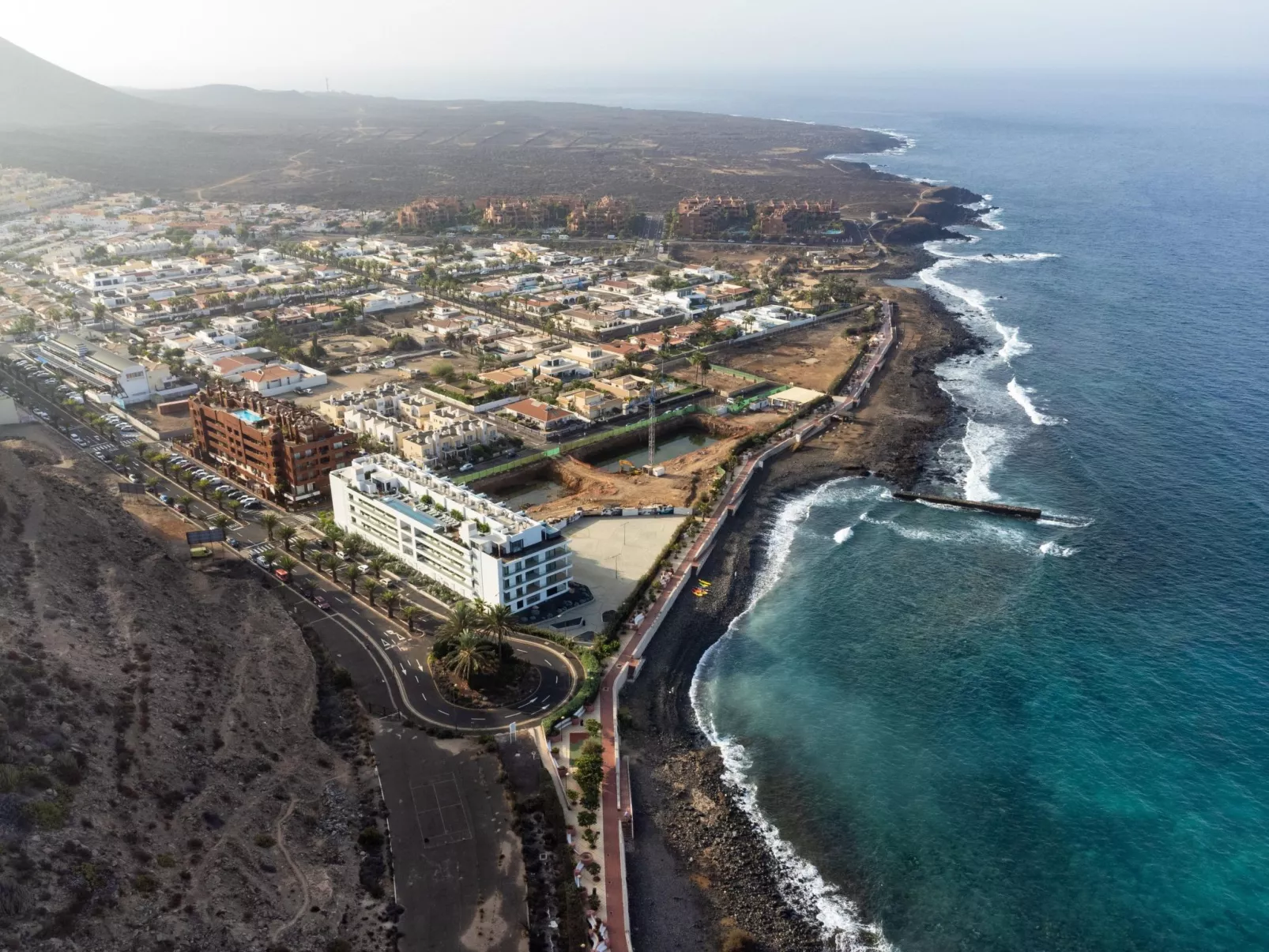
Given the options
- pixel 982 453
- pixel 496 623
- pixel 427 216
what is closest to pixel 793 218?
pixel 427 216

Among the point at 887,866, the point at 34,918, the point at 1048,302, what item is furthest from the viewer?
the point at 1048,302

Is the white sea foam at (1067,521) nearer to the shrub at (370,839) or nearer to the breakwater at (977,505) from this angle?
the breakwater at (977,505)

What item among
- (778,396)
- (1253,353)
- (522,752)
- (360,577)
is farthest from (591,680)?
(1253,353)

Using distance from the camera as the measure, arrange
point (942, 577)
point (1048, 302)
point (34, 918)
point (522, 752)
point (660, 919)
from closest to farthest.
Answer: point (34, 918), point (660, 919), point (522, 752), point (942, 577), point (1048, 302)

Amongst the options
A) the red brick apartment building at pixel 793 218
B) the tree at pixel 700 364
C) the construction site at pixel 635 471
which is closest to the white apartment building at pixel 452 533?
the construction site at pixel 635 471

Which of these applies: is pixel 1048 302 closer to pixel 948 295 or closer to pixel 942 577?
pixel 948 295
